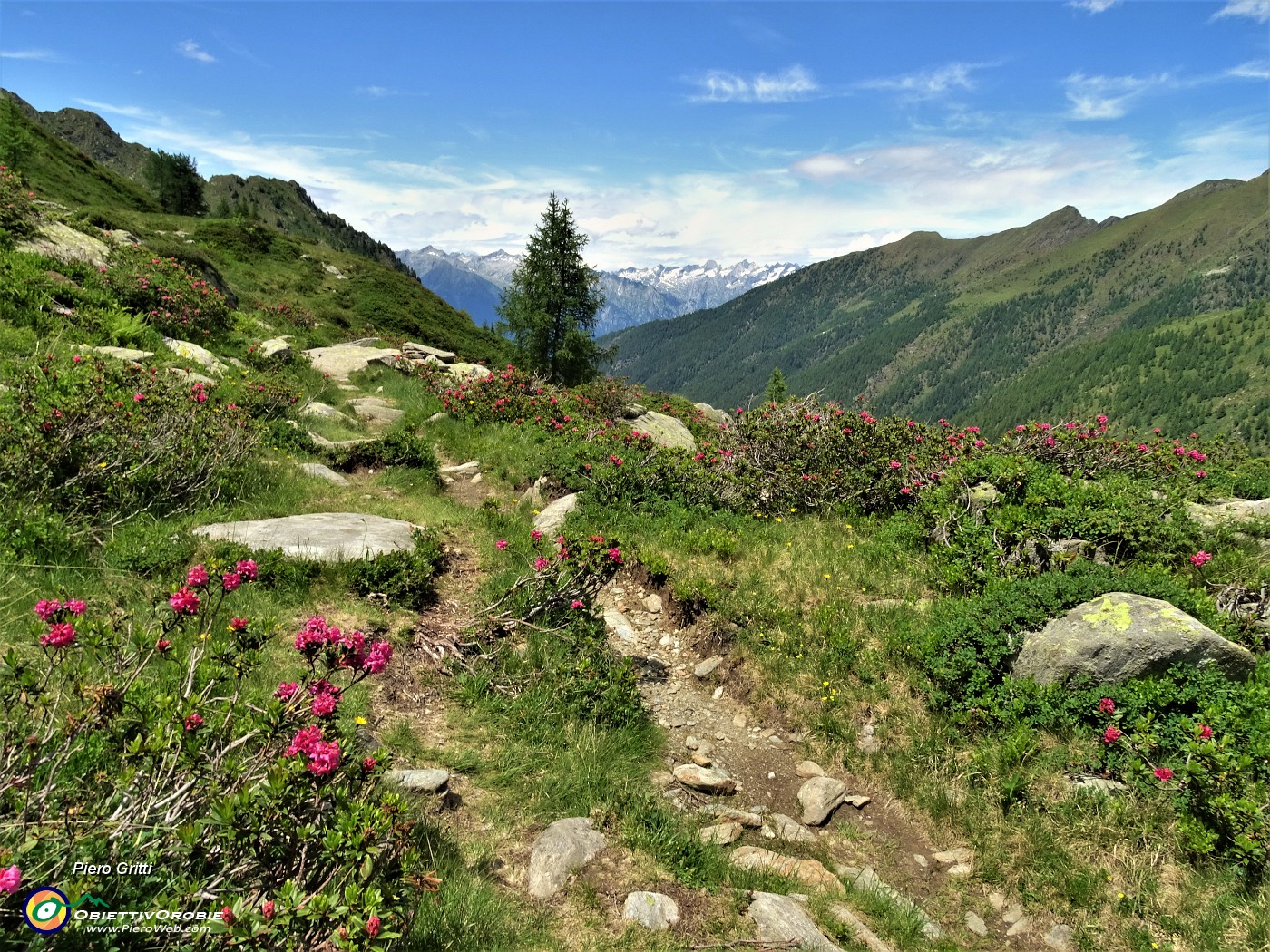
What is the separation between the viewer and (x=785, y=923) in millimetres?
3760

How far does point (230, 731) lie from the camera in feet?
11.2

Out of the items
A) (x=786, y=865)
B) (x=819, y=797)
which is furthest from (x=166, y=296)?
(x=786, y=865)

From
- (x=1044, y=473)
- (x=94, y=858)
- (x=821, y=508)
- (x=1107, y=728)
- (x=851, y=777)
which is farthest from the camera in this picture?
(x=821, y=508)

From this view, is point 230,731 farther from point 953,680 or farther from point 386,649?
point 953,680

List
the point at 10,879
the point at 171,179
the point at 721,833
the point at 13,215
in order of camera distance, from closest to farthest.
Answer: the point at 10,879, the point at 721,833, the point at 13,215, the point at 171,179

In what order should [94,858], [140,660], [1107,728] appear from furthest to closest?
[1107,728] → [140,660] → [94,858]

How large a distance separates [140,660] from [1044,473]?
11.0m

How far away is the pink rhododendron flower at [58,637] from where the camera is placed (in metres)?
2.85

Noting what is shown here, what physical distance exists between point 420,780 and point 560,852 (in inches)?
45.2

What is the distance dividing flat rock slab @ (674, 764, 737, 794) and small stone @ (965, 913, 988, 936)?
6.29 feet

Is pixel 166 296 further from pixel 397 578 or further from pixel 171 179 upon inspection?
pixel 171 179

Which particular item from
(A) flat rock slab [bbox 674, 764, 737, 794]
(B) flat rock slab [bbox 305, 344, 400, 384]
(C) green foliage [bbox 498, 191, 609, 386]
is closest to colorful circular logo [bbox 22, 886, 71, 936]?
(A) flat rock slab [bbox 674, 764, 737, 794]

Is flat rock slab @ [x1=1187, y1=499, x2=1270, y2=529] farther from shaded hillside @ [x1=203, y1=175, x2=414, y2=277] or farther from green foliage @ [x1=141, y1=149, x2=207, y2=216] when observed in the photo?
shaded hillside @ [x1=203, y1=175, x2=414, y2=277]

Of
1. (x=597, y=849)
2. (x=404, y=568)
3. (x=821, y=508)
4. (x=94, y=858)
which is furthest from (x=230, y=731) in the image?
(x=821, y=508)
